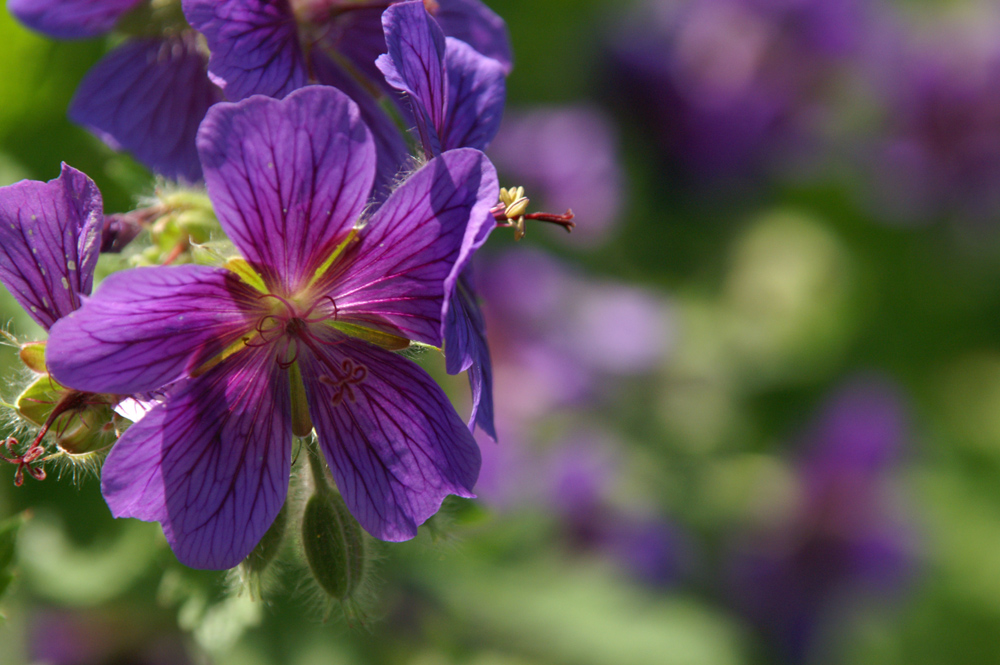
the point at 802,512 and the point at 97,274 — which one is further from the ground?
the point at 97,274

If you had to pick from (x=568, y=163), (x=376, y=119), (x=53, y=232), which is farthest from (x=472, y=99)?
(x=568, y=163)

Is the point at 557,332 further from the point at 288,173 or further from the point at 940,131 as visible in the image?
the point at 940,131

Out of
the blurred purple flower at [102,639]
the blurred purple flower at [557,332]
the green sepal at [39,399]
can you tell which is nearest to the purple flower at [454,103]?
the green sepal at [39,399]

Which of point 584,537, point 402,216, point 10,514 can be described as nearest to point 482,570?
point 584,537

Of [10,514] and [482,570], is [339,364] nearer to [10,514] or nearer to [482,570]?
[10,514]

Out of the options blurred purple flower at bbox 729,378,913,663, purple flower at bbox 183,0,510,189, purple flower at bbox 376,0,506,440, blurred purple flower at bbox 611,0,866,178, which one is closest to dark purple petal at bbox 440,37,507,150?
purple flower at bbox 376,0,506,440

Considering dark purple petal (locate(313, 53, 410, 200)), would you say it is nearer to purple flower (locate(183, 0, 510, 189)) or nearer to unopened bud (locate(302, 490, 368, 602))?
purple flower (locate(183, 0, 510, 189))

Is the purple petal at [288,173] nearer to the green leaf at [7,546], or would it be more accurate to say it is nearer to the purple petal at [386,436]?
the purple petal at [386,436]
